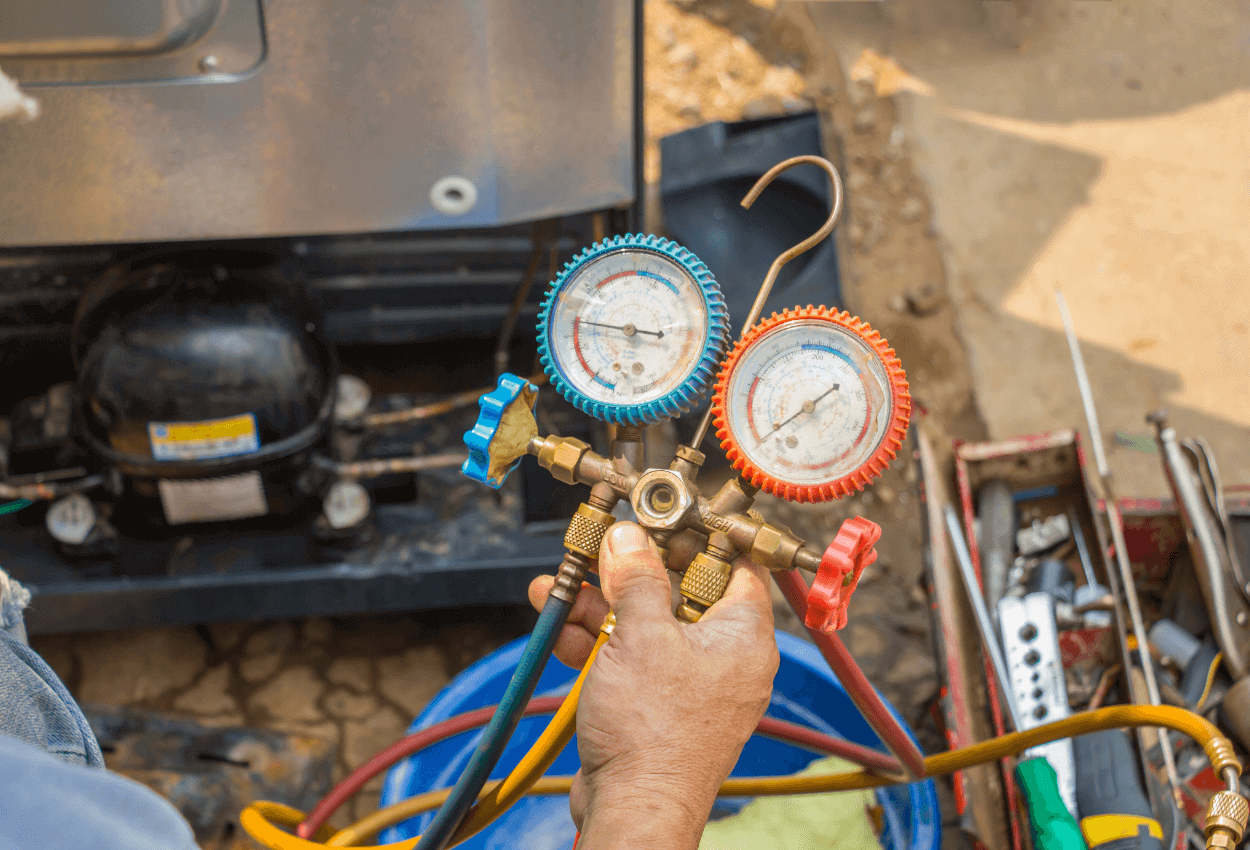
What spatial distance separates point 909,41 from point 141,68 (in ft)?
8.30

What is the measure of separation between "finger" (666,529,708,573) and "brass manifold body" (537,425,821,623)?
0.01m

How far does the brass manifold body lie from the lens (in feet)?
2.29

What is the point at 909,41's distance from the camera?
2850 mm

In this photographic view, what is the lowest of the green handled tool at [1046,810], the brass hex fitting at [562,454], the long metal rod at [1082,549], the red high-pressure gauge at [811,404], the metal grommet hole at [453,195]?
the green handled tool at [1046,810]

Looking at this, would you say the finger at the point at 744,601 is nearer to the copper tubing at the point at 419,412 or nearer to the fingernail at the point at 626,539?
the fingernail at the point at 626,539

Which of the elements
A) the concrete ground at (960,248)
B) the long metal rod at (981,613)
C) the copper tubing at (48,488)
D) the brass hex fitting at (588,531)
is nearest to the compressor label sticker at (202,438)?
the copper tubing at (48,488)

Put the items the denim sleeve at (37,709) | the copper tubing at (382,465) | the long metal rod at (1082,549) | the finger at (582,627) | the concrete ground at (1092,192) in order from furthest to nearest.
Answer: the concrete ground at (1092,192)
the long metal rod at (1082,549)
the copper tubing at (382,465)
the finger at (582,627)
the denim sleeve at (37,709)

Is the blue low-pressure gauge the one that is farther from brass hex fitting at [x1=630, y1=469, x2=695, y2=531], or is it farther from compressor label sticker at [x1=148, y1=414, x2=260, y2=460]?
compressor label sticker at [x1=148, y1=414, x2=260, y2=460]

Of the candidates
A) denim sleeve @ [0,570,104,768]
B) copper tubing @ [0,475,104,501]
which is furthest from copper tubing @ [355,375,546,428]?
denim sleeve @ [0,570,104,768]

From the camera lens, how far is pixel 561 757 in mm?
1247

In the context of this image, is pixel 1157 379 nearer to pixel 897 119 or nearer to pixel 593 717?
pixel 897 119

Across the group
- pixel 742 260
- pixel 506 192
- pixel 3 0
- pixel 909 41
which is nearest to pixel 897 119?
pixel 909 41

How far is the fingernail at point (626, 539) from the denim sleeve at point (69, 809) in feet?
1.17

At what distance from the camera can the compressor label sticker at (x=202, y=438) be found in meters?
1.15
